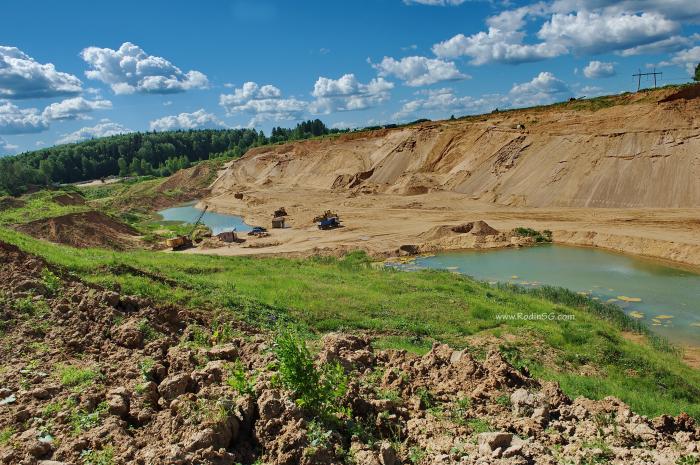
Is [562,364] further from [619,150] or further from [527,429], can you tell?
[619,150]

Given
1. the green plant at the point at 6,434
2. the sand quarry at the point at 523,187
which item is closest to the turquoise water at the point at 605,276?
the sand quarry at the point at 523,187

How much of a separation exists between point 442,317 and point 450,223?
22.4 metres

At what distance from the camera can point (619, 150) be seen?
39031 mm

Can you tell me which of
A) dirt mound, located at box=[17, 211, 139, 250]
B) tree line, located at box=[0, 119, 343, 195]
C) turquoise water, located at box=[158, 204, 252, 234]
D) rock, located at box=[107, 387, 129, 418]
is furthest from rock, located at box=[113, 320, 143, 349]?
tree line, located at box=[0, 119, 343, 195]

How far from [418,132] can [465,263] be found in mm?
34053

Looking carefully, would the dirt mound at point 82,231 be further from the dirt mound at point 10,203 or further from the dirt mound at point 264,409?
the dirt mound at point 264,409

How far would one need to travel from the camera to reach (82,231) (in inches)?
1361

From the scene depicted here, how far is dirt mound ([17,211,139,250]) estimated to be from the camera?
32.7 meters

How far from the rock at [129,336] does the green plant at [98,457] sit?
3.18m

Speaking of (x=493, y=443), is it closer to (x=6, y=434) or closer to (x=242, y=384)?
(x=242, y=384)

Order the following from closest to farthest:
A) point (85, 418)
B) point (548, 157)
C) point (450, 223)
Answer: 1. point (85, 418)
2. point (450, 223)
3. point (548, 157)

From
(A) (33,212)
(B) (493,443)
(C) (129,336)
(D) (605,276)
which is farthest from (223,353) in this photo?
(A) (33,212)

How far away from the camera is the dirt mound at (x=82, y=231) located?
3269 cm

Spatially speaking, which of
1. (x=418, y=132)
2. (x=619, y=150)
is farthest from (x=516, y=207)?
(x=418, y=132)
